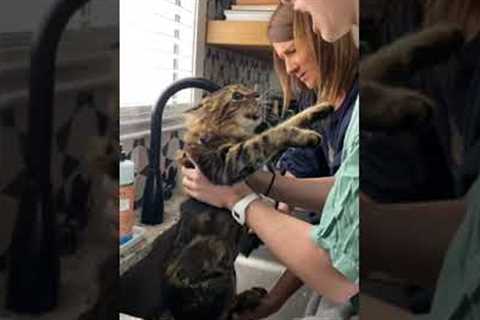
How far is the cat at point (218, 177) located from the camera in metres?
0.82

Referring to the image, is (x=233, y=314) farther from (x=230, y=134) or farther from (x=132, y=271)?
(x=230, y=134)

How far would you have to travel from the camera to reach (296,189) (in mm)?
831

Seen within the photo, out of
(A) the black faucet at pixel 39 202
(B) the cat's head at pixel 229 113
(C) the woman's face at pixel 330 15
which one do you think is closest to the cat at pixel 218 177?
Answer: (B) the cat's head at pixel 229 113

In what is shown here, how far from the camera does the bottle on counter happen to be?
0.91 meters

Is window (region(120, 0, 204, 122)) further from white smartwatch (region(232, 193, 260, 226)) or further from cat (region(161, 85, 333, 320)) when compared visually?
white smartwatch (region(232, 193, 260, 226))

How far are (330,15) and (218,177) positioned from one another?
1.08 feet

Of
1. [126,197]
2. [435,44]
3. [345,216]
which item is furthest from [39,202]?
[435,44]

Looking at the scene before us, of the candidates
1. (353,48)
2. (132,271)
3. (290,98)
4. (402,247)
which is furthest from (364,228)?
(132,271)

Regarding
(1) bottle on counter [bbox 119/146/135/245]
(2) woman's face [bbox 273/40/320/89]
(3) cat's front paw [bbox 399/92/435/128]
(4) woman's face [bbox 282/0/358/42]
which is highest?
(4) woman's face [bbox 282/0/358/42]

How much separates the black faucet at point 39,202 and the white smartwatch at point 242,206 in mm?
306

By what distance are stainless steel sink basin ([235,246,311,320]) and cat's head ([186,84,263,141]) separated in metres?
0.22

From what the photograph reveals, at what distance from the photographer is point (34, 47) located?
0.61 meters

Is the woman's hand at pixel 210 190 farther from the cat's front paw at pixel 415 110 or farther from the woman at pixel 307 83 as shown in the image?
the cat's front paw at pixel 415 110

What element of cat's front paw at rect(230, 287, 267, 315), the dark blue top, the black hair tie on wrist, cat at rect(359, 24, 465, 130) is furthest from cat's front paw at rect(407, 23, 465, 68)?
cat's front paw at rect(230, 287, 267, 315)
